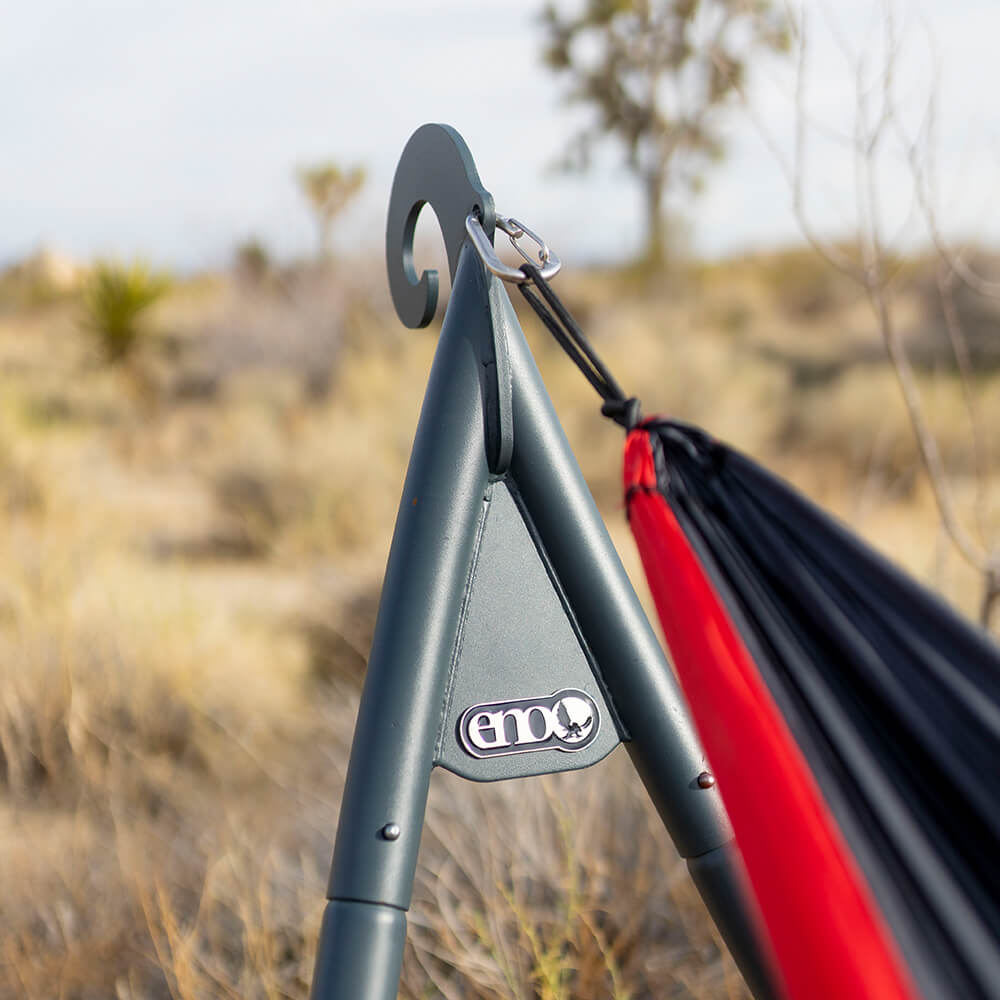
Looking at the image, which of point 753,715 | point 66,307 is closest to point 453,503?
point 753,715

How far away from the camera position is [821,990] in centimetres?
47

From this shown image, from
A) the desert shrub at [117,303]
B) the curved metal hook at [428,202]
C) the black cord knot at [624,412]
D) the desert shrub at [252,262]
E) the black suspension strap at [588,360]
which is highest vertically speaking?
the desert shrub at [252,262]

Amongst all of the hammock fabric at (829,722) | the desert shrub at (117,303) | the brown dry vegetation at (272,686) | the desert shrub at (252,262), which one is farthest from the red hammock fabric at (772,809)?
the desert shrub at (252,262)

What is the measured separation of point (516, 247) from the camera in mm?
752

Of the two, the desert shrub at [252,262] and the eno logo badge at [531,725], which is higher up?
the desert shrub at [252,262]

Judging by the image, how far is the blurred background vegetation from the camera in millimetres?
1507

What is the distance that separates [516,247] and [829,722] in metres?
0.41

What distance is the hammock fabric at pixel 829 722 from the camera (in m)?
0.50

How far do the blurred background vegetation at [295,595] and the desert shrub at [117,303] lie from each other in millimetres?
19

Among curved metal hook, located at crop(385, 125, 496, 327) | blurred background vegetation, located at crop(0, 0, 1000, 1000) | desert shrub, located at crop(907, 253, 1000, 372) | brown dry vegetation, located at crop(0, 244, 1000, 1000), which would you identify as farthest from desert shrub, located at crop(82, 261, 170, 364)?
curved metal hook, located at crop(385, 125, 496, 327)

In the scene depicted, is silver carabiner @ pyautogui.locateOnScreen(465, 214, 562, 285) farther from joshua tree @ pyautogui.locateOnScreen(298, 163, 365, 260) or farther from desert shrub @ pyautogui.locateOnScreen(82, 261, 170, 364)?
joshua tree @ pyautogui.locateOnScreen(298, 163, 365, 260)

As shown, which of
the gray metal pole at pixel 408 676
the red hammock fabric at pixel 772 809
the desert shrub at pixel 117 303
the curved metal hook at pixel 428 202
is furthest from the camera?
the desert shrub at pixel 117 303

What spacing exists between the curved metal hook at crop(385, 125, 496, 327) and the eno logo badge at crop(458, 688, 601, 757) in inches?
13.6

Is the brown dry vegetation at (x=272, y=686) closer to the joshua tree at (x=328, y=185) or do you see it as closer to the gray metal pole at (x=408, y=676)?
Result: the gray metal pole at (x=408, y=676)
